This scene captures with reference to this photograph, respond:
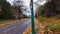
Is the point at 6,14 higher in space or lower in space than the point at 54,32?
lower

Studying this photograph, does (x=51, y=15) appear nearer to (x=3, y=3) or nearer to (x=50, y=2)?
(x=50, y=2)

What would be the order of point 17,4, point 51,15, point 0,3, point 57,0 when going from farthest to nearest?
1. point 17,4
2. point 0,3
3. point 51,15
4. point 57,0

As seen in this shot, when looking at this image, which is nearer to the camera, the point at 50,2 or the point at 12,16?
the point at 50,2

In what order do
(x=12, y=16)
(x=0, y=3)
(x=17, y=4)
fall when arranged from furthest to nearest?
(x=12, y=16)
(x=17, y=4)
(x=0, y=3)

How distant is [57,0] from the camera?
3038 centimetres

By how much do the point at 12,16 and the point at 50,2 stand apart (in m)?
71.4

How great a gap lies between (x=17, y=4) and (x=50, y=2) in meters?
60.3

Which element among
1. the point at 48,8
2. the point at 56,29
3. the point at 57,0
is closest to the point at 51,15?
the point at 48,8

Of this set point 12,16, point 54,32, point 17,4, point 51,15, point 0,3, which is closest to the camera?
point 54,32

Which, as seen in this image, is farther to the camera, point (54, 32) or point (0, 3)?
point (0, 3)

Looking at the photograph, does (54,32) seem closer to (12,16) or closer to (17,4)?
(17,4)

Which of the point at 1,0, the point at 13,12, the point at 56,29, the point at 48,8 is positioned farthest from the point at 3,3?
the point at 56,29

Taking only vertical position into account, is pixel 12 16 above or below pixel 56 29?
below

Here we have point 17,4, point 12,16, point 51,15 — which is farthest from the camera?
point 12,16
